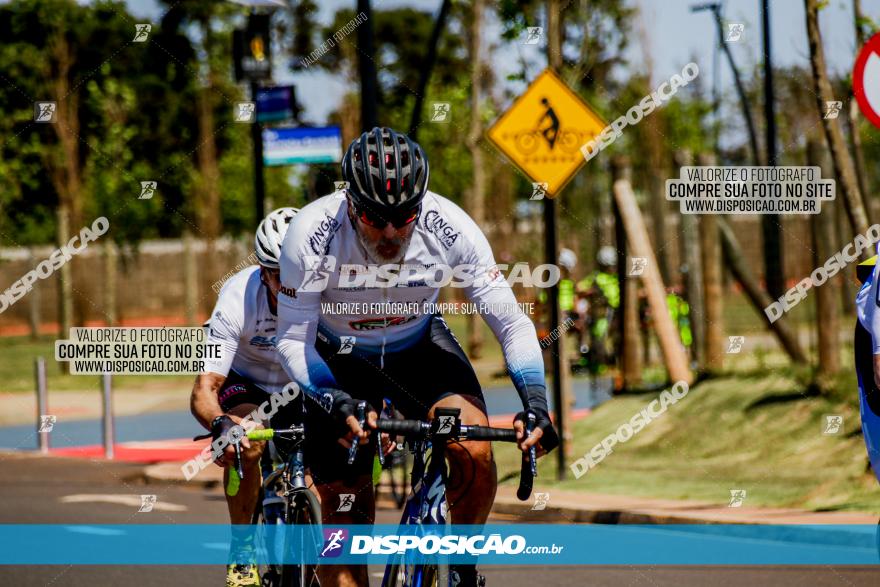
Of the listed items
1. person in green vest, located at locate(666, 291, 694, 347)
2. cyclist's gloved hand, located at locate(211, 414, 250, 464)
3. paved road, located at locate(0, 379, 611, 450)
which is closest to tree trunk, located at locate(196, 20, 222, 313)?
paved road, located at locate(0, 379, 611, 450)

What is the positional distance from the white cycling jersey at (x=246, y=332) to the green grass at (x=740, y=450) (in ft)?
14.4

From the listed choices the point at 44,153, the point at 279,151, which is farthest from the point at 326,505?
the point at 44,153

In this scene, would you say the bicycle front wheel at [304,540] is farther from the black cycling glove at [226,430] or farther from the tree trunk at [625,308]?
the tree trunk at [625,308]

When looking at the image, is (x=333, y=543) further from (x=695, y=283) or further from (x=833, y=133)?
(x=695, y=283)

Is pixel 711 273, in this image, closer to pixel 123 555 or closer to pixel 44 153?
pixel 123 555

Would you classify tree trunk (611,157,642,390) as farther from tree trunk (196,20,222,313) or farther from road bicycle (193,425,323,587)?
tree trunk (196,20,222,313)

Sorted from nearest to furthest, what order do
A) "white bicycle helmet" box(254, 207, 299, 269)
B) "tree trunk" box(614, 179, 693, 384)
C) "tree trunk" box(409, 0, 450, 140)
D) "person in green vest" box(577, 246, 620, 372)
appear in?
"white bicycle helmet" box(254, 207, 299, 269)
"tree trunk" box(614, 179, 693, 384)
"tree trunk" box(409, 0, 450, 140)
"person in green vest" box(577, 246, 620, 372)

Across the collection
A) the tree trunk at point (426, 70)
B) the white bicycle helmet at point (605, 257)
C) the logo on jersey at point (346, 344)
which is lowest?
the logo on jersey at point (346, 344)

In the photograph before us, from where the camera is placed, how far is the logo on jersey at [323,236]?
5.36m

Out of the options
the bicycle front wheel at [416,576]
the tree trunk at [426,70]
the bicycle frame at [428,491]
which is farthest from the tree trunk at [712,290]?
the bicycle front wheel at [416,576]

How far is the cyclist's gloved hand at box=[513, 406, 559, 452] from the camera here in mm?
4782

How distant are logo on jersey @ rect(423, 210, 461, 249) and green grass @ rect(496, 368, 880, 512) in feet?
16.5

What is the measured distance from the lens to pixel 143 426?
19156 millimetres

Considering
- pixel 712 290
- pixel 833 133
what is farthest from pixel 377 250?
pixel 712 290
